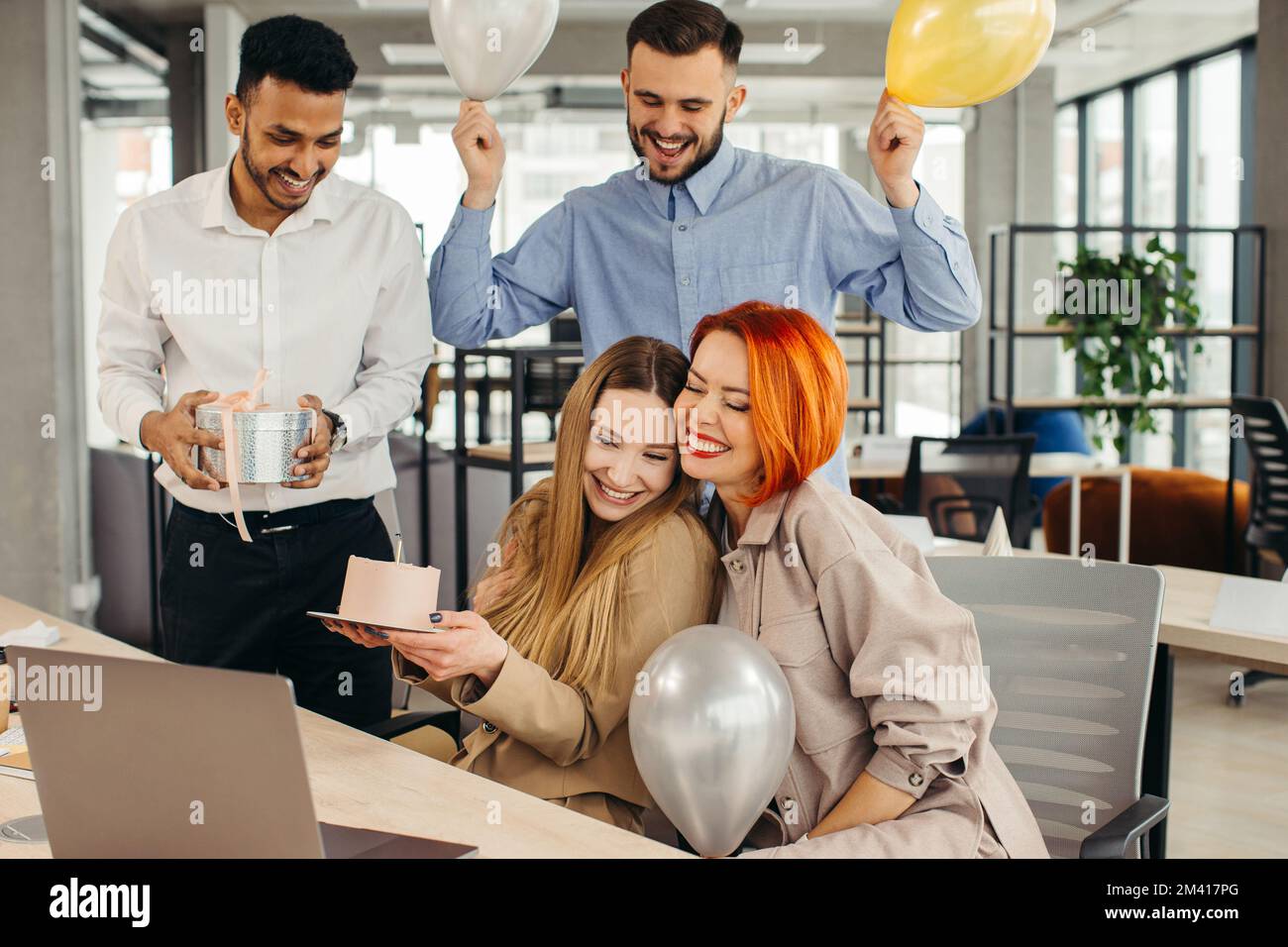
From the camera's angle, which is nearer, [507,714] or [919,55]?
[507,714]

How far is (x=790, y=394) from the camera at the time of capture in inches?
60.9

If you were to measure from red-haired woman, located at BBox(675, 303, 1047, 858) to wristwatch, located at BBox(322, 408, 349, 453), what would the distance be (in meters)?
0.60

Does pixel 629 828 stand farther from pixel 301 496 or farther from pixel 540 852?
pixel 301 496

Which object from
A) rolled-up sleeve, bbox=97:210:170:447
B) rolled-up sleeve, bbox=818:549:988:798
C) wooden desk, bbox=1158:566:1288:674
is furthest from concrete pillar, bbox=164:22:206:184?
rolled-up sleeve, bbox=818:549:988:798

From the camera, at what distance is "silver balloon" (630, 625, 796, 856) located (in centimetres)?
128

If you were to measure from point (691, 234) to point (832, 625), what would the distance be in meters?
0.87

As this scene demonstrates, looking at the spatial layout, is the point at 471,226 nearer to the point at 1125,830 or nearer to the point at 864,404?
the point at 1125,830

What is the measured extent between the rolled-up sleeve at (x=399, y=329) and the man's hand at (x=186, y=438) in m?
0.31

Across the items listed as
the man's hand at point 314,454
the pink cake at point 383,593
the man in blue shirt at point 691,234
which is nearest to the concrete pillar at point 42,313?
the man in blue shirt at point 691,234

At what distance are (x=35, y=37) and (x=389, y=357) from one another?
13.2ft

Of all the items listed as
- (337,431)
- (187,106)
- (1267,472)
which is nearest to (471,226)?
(337,431)

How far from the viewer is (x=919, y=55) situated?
191 cm
